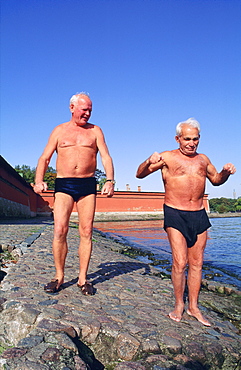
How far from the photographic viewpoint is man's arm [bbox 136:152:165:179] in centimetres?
304

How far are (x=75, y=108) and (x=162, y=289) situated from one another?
2.69 meters

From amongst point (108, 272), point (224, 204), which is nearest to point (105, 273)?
point (108, 272)

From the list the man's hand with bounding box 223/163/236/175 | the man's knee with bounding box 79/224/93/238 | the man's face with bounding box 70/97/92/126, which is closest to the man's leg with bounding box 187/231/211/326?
the man's hand with bounding box 223/163/236/175

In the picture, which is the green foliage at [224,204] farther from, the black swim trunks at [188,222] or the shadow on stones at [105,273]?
the black swim trunks at [188,222]

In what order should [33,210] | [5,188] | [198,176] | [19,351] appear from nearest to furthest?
[19,351] < [198,176] < [5,188] < [33,210]

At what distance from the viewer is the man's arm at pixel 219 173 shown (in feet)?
10.5

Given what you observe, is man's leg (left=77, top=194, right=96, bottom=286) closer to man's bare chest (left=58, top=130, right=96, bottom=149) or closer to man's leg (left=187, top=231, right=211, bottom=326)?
man's bare chest (left=58, top=130, right=96, bottom=149)

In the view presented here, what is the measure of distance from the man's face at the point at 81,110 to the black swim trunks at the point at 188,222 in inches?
57.6

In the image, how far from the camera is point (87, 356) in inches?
85.7

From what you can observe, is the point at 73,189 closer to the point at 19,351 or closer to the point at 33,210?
the point at 19,351

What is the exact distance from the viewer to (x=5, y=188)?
18.9 meters

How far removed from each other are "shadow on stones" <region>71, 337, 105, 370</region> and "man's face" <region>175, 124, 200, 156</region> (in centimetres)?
202

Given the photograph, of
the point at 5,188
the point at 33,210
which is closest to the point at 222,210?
the point at 33,210

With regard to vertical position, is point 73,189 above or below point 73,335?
above
